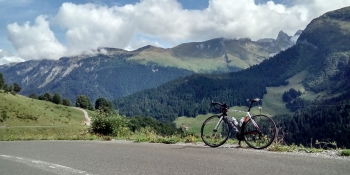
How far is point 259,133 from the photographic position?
1243 centimetres

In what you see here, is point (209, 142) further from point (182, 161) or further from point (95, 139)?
point (95, 139)

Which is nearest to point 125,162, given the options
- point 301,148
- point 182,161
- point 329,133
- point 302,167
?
point 182,161

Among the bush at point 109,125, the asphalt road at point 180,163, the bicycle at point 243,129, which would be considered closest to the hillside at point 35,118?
the bush at point 109,125

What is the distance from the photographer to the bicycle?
12305 mm

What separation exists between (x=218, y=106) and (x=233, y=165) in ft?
16.8

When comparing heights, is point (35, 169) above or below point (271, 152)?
below

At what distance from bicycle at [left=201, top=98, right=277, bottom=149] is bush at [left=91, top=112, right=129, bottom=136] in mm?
9724

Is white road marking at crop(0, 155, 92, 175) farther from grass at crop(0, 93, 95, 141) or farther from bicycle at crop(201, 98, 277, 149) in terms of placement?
grass at crop(0, 93, 95, 141)

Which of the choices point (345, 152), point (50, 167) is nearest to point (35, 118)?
point (50, 167)

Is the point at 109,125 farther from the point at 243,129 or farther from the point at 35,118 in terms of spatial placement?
the point at 35,118

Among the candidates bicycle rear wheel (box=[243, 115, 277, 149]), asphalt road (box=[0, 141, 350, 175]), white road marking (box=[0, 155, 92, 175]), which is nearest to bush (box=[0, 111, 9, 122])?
asphalt road (box=[0, 141, 350, 175])

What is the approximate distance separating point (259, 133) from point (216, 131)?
225cm

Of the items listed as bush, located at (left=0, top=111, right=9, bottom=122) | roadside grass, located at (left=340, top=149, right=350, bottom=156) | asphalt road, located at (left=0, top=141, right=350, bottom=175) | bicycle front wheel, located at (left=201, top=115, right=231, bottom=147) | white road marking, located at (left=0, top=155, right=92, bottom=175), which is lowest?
white road marking, located at (left=0, top=155, right=92, bottom=175)

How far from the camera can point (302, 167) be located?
28.8 feet
